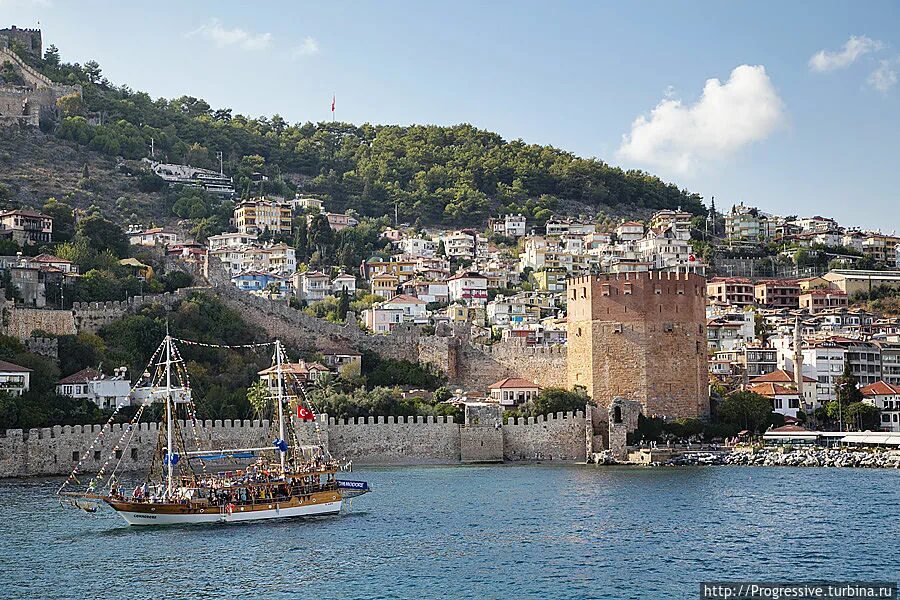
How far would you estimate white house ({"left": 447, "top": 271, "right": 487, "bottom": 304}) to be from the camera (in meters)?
66.5

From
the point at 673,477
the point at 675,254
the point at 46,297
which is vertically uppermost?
the point at 675,254

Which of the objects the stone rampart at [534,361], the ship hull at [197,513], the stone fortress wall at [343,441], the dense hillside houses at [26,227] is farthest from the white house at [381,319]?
the ship hull at [197,513]

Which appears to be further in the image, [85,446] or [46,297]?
[46,297]

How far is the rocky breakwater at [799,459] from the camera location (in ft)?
127

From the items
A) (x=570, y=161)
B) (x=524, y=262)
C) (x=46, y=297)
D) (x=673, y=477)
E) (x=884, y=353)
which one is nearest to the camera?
(x=673, y=477)

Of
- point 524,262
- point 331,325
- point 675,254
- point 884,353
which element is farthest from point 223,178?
point 884,353

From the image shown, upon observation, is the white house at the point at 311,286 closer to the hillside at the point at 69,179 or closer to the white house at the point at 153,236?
the white house at the point at 153,236

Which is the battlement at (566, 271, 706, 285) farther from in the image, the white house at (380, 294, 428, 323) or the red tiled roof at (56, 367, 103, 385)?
the white house at (380, 294, 428, 323)

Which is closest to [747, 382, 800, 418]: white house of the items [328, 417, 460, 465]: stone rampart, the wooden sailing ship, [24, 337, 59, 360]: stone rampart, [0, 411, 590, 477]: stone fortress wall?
[0, 411, 590, 477]: stone fortress wall

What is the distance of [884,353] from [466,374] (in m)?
18.0

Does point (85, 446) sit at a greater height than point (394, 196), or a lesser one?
lesser

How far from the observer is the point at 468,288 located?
66812mm

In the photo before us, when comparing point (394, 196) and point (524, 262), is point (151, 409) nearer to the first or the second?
point (524, 262)

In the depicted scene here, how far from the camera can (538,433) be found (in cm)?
4028
